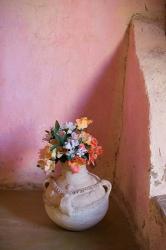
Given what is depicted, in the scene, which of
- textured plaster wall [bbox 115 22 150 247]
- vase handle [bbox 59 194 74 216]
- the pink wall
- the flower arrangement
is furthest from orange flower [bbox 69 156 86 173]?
the pink wall

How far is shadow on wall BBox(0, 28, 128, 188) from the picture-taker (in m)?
2.02

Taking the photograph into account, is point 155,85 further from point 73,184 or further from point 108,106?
point 73,184

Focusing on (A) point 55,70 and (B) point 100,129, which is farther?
(B) point 100,129

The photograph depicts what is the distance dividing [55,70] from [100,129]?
0.38m

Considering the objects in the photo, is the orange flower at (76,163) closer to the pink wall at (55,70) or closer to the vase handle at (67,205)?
the vase handle at (67,205)

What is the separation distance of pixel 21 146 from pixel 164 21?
95cm

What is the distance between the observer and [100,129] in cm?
209

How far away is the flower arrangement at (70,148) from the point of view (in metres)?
1.67

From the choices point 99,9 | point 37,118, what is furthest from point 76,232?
point 99,9

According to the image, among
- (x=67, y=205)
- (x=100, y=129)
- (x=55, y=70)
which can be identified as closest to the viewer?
(x=67, y=205)

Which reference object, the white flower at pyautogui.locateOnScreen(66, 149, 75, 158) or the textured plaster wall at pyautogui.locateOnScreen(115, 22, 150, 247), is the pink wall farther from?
the white flower at pyautogui.locateOnScreen(66, 149, 75, 158)

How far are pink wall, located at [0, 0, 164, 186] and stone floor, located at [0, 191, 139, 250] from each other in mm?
250

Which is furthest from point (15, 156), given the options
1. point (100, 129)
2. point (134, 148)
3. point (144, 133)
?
point (144, 133)

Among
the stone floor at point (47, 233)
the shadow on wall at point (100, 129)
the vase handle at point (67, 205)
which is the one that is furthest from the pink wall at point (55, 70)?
the vase handle at point (67, 205)
